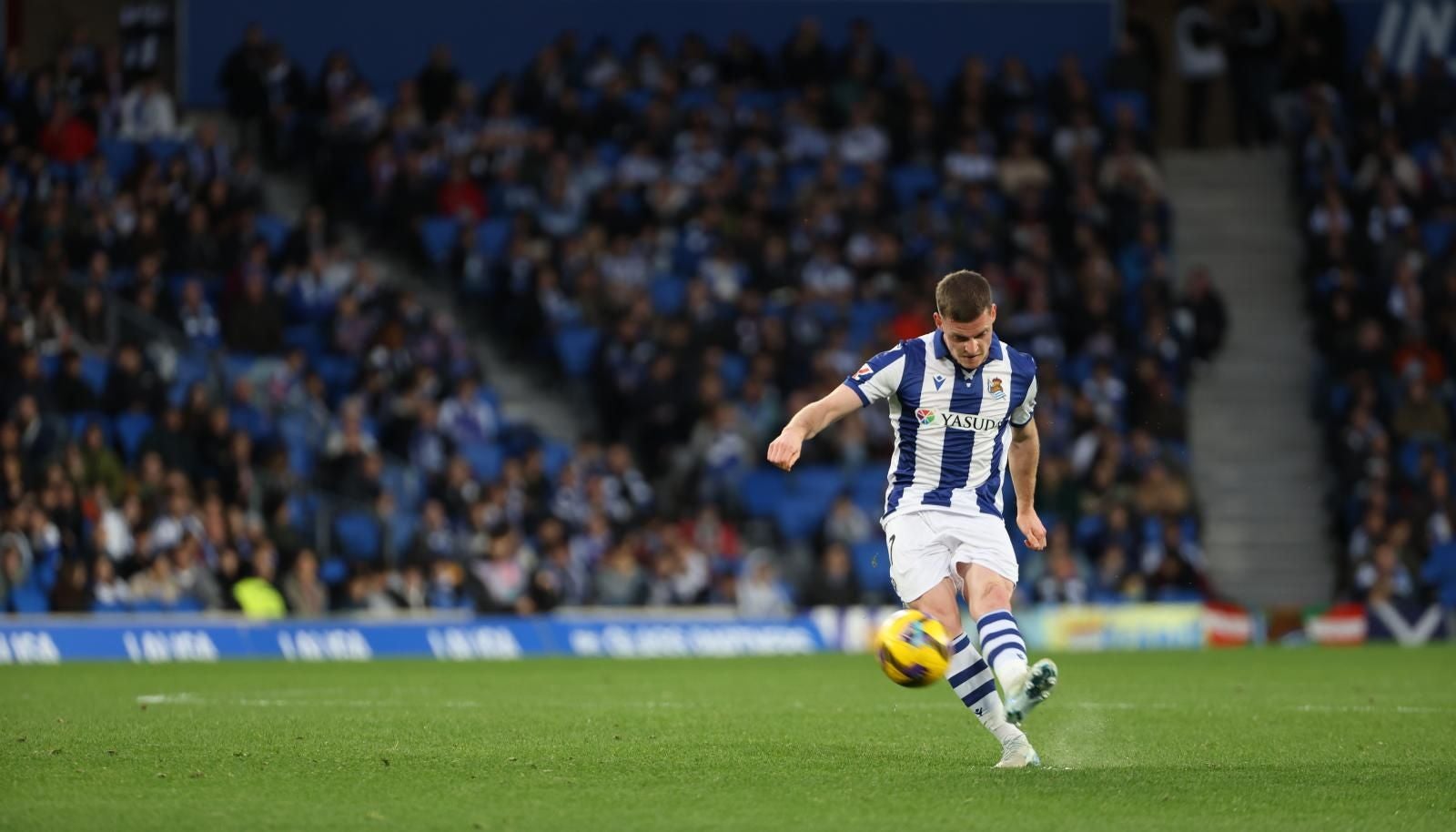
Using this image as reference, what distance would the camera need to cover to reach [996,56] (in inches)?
1222

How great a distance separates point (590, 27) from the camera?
29969 mm

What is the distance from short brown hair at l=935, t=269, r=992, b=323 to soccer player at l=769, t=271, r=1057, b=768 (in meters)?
0.01

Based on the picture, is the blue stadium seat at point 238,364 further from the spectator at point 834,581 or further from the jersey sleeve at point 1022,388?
the jersey sleeve at point 1022,388

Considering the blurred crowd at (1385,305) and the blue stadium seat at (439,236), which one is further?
the blue stadium seat at (439,236)

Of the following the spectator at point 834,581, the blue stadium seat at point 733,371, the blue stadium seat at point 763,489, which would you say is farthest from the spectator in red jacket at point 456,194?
the spectator at point 834,581

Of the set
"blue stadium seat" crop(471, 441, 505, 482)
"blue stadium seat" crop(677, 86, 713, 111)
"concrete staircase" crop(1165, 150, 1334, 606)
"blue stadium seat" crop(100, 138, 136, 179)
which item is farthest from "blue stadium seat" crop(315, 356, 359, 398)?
"concrete staircase" crop(1165, 150, 1334, 606)

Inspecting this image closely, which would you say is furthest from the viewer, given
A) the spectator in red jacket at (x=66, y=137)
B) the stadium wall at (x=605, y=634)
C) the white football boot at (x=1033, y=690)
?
the spectator in red jacket at (x=66, y=137)

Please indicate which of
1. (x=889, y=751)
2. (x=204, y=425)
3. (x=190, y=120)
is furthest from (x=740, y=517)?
(x=889, y=751)

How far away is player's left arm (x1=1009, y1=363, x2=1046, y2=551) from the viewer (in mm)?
9805

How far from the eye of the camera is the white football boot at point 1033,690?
8.65 m

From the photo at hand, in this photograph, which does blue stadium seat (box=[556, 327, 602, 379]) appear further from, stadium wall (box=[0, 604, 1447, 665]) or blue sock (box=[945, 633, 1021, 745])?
blue sock (box=[945, 633, 1021, 745])

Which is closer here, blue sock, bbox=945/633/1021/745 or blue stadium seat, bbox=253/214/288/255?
blue sock, bbox=945/633/1021/745

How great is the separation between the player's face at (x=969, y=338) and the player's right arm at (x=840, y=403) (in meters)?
0.24

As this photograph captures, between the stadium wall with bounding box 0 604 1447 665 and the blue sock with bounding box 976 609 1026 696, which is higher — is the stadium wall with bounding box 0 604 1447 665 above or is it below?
below
